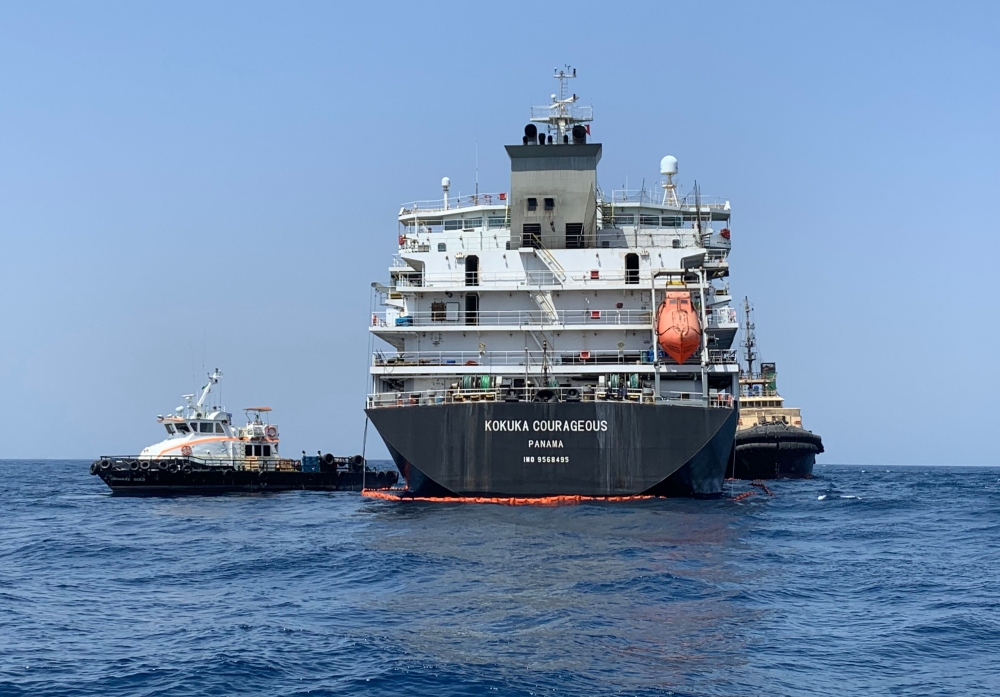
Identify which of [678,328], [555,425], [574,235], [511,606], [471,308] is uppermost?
[574,235]

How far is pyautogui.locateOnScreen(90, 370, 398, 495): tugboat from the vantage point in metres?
46.1

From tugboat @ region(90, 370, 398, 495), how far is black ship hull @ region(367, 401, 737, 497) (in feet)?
48.6

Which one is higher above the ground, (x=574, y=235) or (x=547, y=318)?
(x=574, y=235)

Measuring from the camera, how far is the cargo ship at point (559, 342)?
101 ft

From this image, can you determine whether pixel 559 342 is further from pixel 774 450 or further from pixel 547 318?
pixel 774 450

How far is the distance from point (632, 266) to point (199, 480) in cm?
2083

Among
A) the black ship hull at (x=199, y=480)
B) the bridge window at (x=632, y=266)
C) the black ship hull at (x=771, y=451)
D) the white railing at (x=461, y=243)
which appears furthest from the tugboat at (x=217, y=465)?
the black ship hull at (x=771, y=451)

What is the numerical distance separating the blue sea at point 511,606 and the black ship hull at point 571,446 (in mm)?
1041

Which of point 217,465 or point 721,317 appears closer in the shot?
point 721,317

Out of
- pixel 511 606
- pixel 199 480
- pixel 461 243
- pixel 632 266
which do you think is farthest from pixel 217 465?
pixel 511 606

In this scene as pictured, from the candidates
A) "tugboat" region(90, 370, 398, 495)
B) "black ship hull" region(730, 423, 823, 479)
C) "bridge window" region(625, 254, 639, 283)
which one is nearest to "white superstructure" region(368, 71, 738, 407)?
"bridge window" region(625, 254, 639, 283)

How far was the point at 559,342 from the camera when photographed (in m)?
36.2

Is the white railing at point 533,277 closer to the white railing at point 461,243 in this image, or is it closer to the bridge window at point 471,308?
the bridge window at point 471,308

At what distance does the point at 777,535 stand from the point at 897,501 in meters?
16.1
